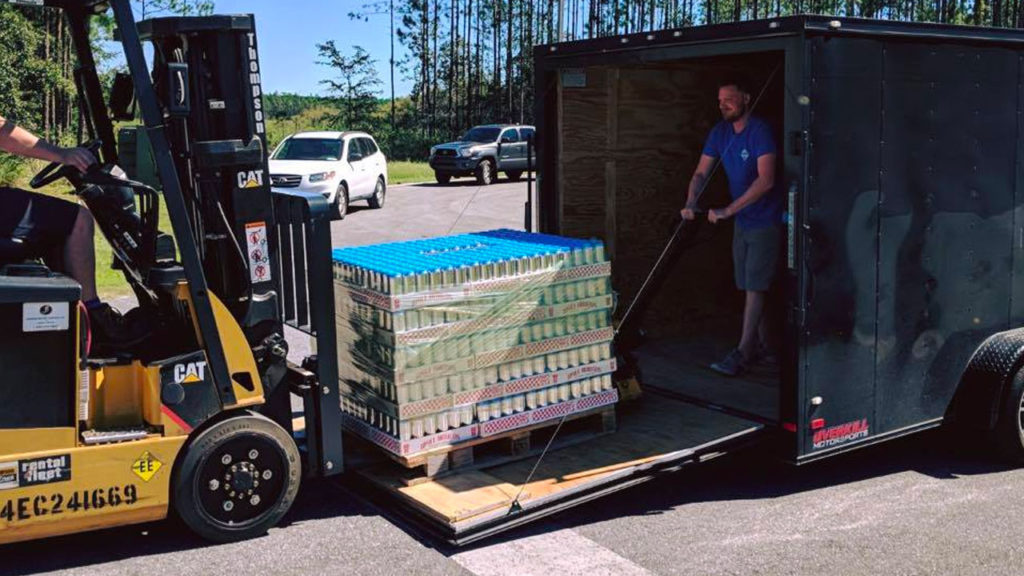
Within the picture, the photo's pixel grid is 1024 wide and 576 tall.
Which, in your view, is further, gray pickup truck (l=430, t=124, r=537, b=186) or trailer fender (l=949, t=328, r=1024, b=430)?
gray pickup truck (l=430, t=124, r=537, b=186)

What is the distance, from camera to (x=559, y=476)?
570 centimetres

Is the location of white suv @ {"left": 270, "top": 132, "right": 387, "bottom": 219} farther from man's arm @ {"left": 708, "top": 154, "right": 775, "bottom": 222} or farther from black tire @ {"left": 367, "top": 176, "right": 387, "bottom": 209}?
man's arm @ {"left": 708, "top": 154, "right": 775, "bottom": 222}

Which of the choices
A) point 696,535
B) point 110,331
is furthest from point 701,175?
point 110,331

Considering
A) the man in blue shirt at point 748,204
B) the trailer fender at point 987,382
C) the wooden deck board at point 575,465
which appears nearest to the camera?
the wooden deck board at point 575,465

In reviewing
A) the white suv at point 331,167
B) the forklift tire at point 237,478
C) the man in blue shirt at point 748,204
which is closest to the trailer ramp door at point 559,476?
the forklift tire at point 237,478

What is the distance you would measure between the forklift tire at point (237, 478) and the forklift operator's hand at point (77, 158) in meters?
1.38

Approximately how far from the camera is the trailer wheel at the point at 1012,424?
21.5 ft

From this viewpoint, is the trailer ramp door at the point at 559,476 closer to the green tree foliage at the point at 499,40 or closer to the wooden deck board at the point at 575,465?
the wooden deck board at the point at 575,465

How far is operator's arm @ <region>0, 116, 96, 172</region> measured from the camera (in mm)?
4746

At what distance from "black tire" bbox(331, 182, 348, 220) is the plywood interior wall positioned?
50.4 feet

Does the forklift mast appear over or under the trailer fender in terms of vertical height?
over

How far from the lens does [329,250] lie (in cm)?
541

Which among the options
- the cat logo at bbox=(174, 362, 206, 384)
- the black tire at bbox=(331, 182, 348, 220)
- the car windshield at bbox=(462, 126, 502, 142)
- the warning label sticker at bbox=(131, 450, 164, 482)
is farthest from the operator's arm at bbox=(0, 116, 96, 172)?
the car windshield at bbox=(462, 126, 502, 142)

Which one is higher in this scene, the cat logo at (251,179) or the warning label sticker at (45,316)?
the cat logo at (251,179)
